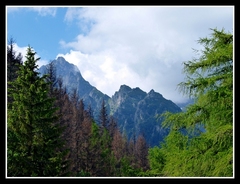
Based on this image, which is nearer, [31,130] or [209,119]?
[209,119]

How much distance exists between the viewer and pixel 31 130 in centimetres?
1636

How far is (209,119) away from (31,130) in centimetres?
1083

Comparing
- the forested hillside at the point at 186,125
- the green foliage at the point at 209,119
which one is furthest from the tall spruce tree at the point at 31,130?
the green foliage at the point at 209,119

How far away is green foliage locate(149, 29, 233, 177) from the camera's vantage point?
320 inches

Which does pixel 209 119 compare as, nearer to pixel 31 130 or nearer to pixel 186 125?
pixel 186 125

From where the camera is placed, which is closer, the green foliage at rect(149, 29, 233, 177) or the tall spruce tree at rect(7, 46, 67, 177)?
the green foliage at rect(149, 29, 233, 177)

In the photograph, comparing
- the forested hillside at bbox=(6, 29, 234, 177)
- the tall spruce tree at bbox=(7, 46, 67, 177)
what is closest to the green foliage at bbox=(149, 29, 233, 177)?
the forested hillside at bbox=(6, 29, 234, 177)

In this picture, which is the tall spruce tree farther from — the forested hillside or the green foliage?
the green foliage

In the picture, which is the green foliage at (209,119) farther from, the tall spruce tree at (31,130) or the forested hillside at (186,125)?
the tall spruce tree at (31,130)

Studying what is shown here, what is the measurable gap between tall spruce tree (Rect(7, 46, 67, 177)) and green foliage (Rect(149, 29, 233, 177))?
332 inches

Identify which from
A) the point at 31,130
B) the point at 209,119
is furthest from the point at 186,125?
the point at 31,130

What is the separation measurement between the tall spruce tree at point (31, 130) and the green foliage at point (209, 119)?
8422 mm
